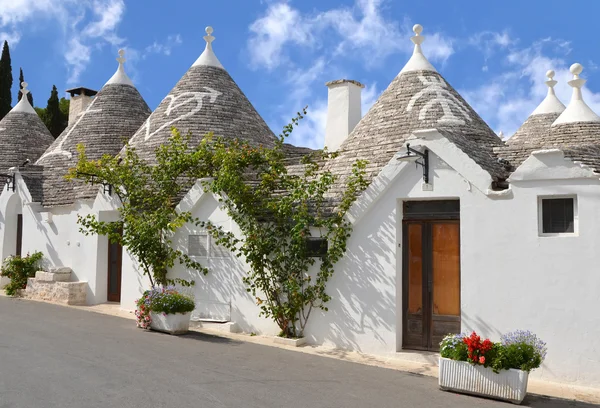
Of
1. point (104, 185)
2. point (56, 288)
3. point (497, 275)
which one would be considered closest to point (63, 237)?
point (56, 288)

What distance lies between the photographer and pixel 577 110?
56.0 feet

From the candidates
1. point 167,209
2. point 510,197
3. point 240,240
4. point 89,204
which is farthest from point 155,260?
point 510,197

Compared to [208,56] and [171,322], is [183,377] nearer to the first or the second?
[171,322]

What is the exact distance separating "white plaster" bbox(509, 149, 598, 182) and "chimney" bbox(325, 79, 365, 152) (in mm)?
8574

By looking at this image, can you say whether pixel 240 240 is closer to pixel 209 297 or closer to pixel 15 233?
pixel 209 297

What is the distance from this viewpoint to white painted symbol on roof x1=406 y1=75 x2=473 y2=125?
13.6 m

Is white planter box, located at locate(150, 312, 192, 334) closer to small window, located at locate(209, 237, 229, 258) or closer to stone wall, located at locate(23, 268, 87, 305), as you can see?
small window, located at locate(209, 237, 229, 258)

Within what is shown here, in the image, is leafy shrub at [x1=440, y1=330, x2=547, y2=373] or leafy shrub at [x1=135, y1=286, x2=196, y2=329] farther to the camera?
leafy shrub at [x1=135, y1=286, x2=196, y2=329]

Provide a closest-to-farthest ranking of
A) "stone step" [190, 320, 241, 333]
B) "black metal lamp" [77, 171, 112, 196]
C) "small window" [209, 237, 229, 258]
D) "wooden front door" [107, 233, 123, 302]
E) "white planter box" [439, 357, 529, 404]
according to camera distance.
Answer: "white planter box" [439, 357, 529, 404], "stone step" [190, 320, 241, 333], "small window" [209, 237, 229, 258], "black metal lamp" [77, 171, 112, 196], "wooden front door" [107, 233, 123, 302]

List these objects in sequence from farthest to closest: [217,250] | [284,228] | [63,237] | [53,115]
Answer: [53,115]
[63,237]
[217,250]
[284,228]

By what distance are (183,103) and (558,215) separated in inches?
464

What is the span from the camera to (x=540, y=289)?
30.6ft

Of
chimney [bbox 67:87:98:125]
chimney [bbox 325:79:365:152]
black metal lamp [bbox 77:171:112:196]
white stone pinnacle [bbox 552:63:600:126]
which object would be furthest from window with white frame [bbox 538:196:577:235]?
chimney [bbox 67:87:98:125]

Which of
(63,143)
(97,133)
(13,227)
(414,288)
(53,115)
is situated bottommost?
(414,288)
